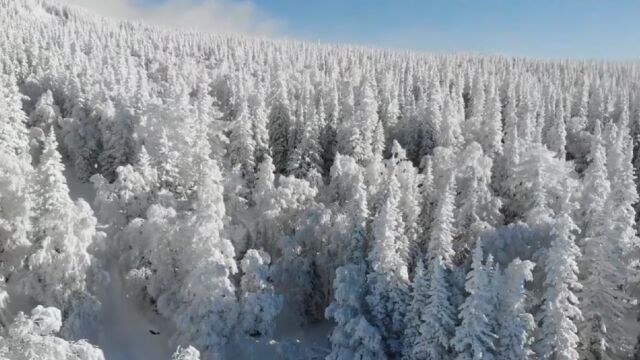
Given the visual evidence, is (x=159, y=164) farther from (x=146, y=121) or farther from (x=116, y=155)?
(x=116, y=155)

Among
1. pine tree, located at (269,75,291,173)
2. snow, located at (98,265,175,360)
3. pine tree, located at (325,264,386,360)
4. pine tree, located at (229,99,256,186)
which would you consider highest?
pine tree, located at (269,75,291,173)

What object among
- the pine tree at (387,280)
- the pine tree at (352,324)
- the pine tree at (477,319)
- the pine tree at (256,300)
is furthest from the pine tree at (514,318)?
the pine tree at (256,300)

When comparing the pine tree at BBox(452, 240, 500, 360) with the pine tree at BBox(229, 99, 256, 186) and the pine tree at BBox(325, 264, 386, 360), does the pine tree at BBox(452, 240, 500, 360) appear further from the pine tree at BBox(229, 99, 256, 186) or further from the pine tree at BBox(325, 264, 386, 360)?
the pine tree at BBox(229, 99, 256, 186)

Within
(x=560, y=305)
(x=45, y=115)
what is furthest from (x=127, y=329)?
(x=45, y=115)

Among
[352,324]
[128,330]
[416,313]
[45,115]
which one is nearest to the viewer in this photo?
[416,313]

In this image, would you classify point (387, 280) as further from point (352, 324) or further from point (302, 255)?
point (302, 255)

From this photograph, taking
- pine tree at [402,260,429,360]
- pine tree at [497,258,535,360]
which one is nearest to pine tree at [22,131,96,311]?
pine tree at [402,260,429,360]

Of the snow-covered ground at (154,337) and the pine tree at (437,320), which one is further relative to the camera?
the snow-covered ground at (154,337)

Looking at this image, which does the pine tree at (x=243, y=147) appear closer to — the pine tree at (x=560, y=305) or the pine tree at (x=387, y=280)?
the pine tree at (x=387, y=280)

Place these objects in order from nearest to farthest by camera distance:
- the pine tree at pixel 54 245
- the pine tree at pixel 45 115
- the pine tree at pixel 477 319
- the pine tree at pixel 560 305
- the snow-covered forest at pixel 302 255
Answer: the pine tree at pixel 560 305
the pine tree at pixel 477 319
the snow-covered forest at pixel 302 255
the pine tree at pixel 54 245
the pine tree at pixel 45 115

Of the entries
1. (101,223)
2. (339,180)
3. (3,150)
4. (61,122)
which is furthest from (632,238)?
(61,122)

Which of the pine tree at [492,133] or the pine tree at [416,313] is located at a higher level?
the pine tree at [492,133]
